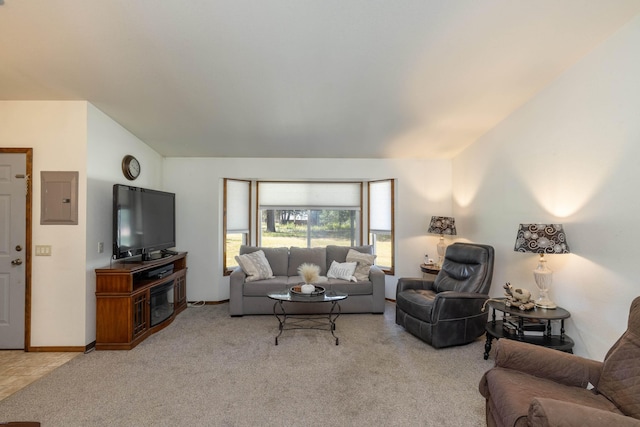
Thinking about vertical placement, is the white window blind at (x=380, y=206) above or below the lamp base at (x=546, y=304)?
above

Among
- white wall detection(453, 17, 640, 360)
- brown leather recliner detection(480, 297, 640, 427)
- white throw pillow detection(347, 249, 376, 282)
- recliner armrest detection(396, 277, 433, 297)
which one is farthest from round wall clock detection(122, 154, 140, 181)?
white wall detection(453, 17, 640, 360)

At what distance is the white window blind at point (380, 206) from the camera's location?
16.4ft

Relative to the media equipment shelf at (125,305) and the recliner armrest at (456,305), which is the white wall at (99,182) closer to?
the media equipment shelf at (125,305)

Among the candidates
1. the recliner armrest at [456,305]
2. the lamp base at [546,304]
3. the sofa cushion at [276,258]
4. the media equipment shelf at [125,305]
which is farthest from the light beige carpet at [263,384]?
the sofa cushion at [276,258]

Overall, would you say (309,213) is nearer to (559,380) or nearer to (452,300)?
(452,300)

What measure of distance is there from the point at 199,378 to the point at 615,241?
3.49 m

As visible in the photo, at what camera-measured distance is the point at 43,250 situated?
2.94 meters

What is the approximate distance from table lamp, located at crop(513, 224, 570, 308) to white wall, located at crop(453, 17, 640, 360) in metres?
0.14

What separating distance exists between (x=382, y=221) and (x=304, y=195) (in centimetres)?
148

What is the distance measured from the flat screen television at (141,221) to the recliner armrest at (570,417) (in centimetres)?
362

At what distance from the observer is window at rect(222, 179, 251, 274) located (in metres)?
4.88

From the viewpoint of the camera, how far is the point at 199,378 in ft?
8.15

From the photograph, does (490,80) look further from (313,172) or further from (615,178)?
(313,172)

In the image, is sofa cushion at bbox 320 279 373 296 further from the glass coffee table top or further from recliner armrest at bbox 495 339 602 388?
recliner armrest at bbox 495 339 602 388
